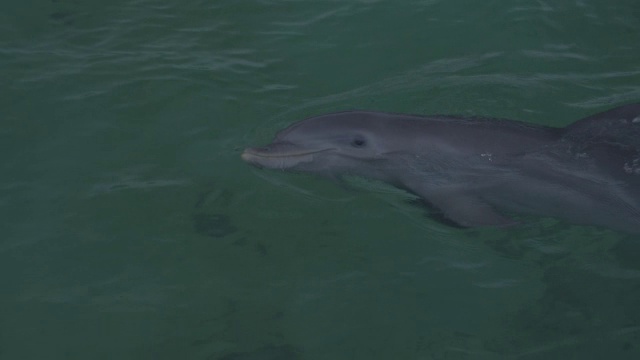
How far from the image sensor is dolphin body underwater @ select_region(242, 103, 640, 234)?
8.66 meters

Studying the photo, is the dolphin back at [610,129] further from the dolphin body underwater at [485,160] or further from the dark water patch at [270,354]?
the dark water patch at [270,354]

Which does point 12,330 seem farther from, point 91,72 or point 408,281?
point 91,72

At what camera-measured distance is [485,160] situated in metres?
8.94

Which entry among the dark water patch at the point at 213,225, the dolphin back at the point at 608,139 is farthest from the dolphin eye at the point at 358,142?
the dolphin back at the point at 608,139

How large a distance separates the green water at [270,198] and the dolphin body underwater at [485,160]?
25 centimetres

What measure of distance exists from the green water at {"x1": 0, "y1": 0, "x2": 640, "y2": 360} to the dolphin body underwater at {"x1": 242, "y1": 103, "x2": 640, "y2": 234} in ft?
0.81

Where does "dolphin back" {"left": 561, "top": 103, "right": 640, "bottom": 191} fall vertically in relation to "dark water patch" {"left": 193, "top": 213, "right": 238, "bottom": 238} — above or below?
above

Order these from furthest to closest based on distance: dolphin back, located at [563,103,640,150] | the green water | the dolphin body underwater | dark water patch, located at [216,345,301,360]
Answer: dolphin back, located at [563,103,640,150], the dolphin body underwater, the green water, dark water patch, located at [216,345,301,360]

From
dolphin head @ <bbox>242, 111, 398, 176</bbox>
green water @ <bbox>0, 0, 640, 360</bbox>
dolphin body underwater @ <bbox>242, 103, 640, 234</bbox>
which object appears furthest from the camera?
dolphin head @ <bbox>242, 111, 398, 176</bbox>

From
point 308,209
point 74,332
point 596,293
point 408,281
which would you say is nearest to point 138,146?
point 308,209

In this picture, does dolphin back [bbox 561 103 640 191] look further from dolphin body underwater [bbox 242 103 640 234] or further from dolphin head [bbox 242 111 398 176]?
dolphin head [bbox 242 111 398 176]

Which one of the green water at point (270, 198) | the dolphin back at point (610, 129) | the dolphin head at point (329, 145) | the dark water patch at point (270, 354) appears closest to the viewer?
the dark water patch at point (270, 354)

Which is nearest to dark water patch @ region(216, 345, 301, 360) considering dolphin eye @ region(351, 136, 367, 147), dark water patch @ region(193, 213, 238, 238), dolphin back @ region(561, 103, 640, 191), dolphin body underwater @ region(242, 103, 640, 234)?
dark water patch @ region(193, 213, 238, 238)

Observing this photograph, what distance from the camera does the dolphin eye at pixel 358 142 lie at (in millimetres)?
9108
